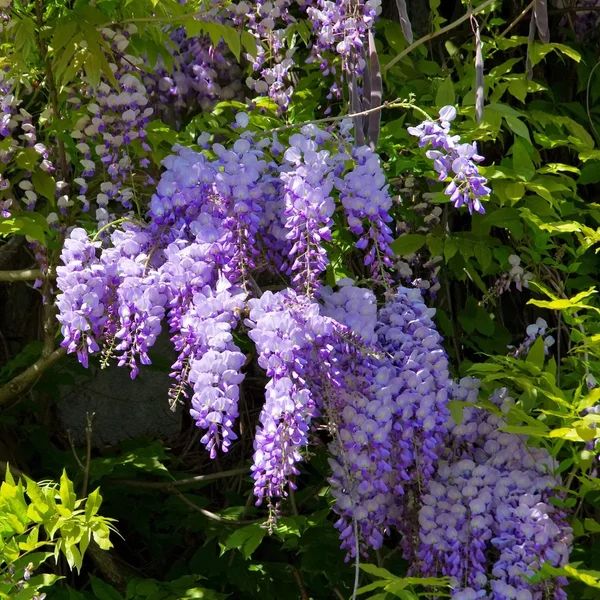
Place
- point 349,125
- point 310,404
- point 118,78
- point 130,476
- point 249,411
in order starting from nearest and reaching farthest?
→ point 310,404
point 349,125
point 118,78
point 130,476
point 249,411

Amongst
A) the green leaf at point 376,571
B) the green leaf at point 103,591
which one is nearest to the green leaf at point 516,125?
the green leaf at point 376,571

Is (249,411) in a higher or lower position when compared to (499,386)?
lower

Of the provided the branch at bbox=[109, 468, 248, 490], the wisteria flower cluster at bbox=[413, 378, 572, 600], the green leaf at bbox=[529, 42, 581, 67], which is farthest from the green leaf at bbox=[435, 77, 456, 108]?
the branch at bbox=[109, 468, 248, 490]

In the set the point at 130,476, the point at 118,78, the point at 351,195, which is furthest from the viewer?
the point at 130,476

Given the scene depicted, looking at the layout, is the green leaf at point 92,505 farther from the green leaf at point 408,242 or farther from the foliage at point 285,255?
the green leaf at point 408,242

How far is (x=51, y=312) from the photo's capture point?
94.4 inches

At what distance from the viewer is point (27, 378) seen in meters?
2.49

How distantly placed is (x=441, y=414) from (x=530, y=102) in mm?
1244

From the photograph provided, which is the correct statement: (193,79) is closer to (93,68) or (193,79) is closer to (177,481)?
(93,68)

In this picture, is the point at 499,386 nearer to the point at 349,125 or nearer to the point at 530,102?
the point at 349,125

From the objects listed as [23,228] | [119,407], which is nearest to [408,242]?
[23,228]

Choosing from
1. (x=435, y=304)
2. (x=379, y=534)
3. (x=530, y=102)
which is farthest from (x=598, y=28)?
(x=379, y=534)

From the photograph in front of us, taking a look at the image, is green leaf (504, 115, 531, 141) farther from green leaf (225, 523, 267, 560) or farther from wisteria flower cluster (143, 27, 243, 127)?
green leaf (225, 523, 267, 560)

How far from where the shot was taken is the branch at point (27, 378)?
7.90 feet
